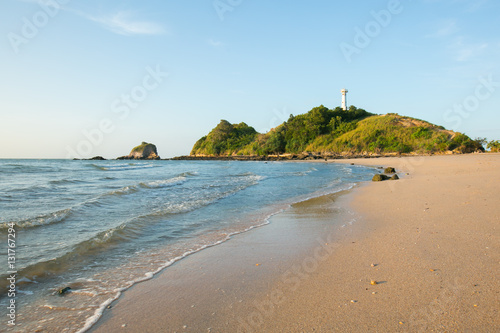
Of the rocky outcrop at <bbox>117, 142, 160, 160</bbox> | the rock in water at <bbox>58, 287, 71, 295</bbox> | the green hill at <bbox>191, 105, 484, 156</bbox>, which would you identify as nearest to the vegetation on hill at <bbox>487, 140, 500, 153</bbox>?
the green hill at <bbox>191, 105, 484, 156</bbox>

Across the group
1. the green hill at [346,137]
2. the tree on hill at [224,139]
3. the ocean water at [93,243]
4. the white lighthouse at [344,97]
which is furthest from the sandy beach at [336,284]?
the tree on hill at [224,139]

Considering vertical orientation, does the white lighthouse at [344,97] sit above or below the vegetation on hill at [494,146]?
above

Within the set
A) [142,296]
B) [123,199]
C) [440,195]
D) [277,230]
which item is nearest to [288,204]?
[277,230]

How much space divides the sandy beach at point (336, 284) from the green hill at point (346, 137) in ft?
175

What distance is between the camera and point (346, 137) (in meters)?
68.4

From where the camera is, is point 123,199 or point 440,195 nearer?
point 440,195

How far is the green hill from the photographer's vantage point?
53.6 metres

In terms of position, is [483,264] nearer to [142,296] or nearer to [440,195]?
[142,296]

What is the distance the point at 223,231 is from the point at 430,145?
184 ft

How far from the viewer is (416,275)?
3336 millimetres

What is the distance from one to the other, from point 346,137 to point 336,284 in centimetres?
6893

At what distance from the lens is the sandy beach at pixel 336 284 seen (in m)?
2.54

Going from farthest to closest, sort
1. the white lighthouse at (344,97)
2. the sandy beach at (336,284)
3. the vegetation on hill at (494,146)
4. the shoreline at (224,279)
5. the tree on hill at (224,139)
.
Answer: the tree on hill at (224,139) < the white lighthouse at (344,97) < the vegetation on hill at (494,146) < the shoreline at (224,279) < the sandy beach at (336,284)

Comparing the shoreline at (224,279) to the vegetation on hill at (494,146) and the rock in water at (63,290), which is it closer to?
the rock in water at (63,290)
